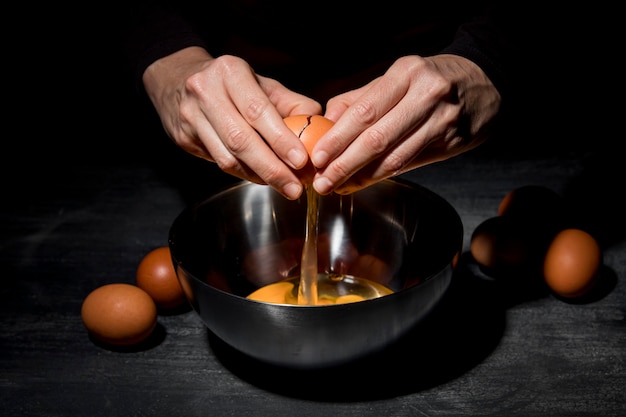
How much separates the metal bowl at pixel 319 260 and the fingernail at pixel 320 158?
8.2 inches

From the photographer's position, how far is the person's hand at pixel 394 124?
94 cm

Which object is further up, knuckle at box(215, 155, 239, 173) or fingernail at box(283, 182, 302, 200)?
knuckle at box(215, 155, 239, 173)

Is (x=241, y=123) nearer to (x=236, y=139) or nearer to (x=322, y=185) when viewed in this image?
(x=236, y=139)

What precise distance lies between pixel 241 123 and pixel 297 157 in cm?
10

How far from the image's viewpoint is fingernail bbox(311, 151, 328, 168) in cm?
94

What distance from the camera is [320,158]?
0.94 meters

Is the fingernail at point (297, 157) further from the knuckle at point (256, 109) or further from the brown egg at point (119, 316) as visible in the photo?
the brown egg at point (119, 316)

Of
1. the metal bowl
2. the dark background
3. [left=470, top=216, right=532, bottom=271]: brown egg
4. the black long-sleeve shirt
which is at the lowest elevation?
the dark background

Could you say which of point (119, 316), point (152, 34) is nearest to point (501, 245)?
point (119, 316)

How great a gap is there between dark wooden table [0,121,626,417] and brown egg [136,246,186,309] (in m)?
0.04

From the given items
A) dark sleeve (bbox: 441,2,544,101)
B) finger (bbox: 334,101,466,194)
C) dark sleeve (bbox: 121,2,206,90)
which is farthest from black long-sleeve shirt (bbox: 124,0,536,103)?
finger (bbox: 334,101,466,194)

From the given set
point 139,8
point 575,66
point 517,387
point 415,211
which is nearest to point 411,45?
point 415,211

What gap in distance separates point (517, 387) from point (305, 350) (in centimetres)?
36

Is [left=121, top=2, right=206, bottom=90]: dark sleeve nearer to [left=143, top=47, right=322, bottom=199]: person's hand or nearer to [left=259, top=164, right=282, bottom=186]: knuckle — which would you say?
[left=143, top=47, right=322, bottom=199]: person's hand
